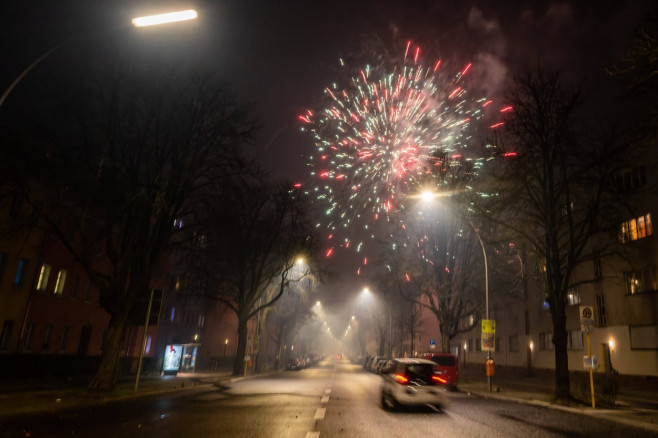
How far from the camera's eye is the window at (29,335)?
2358 cm

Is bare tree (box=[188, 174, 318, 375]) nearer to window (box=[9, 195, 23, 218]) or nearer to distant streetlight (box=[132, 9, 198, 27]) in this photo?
window (box=[9, 195, 23, 218])

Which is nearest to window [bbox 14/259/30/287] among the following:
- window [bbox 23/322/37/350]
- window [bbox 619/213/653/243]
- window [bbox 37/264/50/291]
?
window [bbox 37/264/50/291]

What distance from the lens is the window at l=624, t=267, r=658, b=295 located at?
2722 centimetres

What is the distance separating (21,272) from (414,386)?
2091 centimetres

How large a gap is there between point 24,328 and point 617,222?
93.2 ft

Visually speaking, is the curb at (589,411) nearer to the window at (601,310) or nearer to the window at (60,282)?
the window at (601,310)

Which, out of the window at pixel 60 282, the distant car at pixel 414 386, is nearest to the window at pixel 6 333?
the window at pixel 60 282

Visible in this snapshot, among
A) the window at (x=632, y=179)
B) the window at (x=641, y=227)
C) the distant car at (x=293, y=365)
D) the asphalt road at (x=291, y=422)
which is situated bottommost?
the distant car at (x=293, y=365)

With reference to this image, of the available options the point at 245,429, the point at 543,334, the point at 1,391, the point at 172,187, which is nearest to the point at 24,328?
the point at 1,391

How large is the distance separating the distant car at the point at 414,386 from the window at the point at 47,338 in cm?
2042

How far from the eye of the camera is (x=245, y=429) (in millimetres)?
9438

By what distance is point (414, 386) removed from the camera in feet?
42.4

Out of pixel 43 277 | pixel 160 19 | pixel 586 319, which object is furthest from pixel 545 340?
pixel 160 19

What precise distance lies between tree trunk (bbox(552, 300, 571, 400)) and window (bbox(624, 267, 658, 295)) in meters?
11.7
